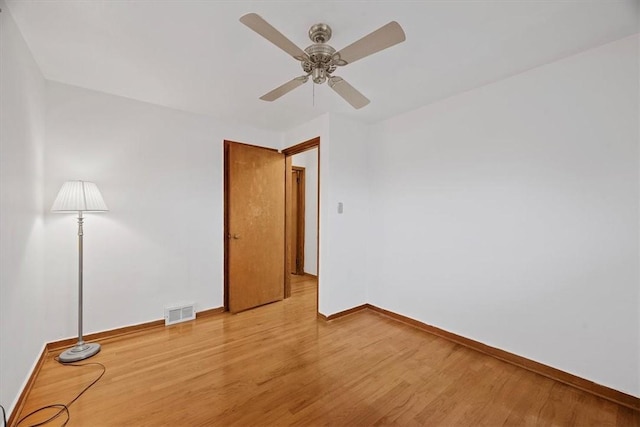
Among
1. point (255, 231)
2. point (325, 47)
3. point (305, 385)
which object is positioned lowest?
point (305, 385)

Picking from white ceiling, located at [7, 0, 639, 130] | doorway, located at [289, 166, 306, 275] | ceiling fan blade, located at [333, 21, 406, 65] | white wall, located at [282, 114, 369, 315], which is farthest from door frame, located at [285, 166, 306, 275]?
ceiling fan blade, located at [333, 21, 406, 65]

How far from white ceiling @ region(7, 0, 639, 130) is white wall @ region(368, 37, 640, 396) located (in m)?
0.26

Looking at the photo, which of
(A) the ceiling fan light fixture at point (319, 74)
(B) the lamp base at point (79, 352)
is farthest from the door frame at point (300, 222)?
(A) the ceiling fan light fixture at point (319, 74)

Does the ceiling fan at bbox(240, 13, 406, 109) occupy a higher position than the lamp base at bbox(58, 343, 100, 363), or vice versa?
the ceiling fan at bbox(240, 13, 406, 109)

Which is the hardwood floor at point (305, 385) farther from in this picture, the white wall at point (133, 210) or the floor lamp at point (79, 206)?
the white wall at point (133, 210)

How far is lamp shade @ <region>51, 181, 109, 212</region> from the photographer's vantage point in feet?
7.16

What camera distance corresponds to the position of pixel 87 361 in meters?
2.25

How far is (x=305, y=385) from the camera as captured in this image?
77.0 inches

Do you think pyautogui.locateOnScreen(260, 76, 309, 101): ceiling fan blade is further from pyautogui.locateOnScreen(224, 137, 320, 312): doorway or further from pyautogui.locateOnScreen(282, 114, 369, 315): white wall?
pyautogui.locateOnScreen(224, 137, 320, 312): doorway

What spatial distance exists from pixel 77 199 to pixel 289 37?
2.14 metres

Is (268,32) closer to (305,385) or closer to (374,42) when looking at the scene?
(374,42)

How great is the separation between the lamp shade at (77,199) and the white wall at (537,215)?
3.09 m

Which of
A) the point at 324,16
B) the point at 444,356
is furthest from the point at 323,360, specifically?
the point at 324,16

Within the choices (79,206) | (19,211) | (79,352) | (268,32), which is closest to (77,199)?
(79,206)
